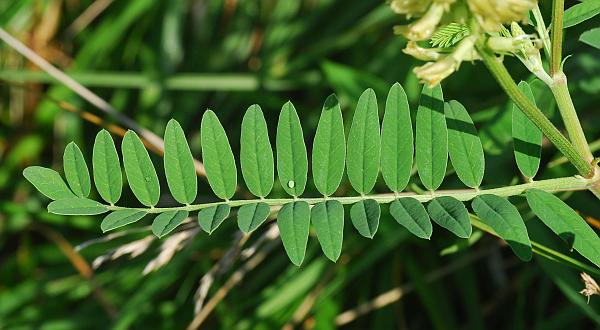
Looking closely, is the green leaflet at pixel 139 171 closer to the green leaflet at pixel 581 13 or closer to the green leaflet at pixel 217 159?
Result: the green leaflet at pixel 217 159

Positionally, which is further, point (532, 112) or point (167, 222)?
point (167, 222)

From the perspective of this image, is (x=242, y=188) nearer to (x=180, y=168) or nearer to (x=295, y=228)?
(x=180, y=168)

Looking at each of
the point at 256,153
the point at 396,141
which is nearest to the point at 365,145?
the point at 396,141

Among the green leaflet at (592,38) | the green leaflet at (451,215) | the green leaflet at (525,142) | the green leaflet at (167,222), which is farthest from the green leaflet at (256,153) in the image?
the green leaflet at (592,38)

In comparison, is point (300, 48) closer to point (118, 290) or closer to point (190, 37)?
point (190, 37)

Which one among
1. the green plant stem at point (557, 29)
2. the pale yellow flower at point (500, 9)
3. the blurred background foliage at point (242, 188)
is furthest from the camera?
the blurred background foliage at point (242, 188)
